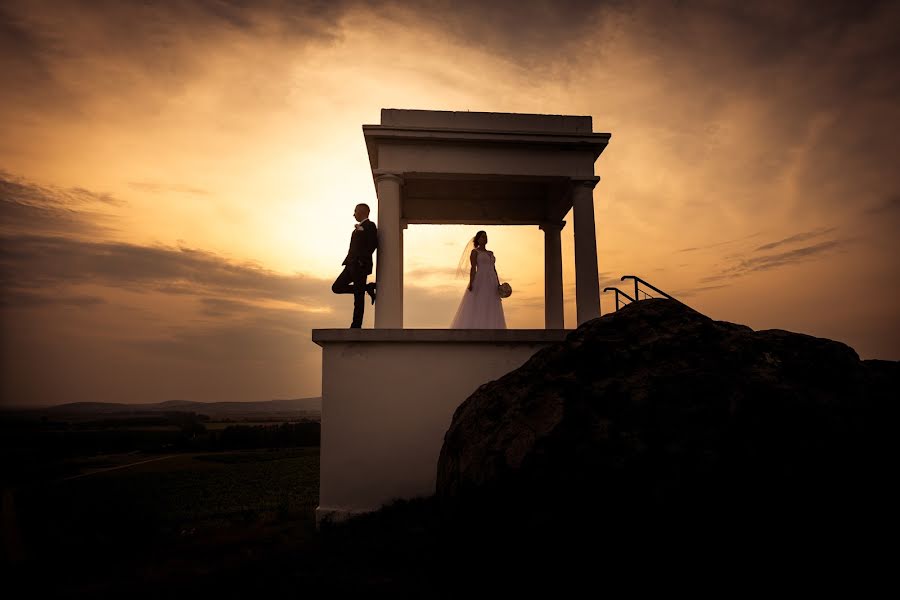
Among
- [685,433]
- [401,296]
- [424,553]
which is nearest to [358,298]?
[401,296]

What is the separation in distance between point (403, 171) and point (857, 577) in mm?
8681

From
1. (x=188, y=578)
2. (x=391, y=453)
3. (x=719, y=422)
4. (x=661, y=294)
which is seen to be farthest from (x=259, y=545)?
(x=661, y=294)

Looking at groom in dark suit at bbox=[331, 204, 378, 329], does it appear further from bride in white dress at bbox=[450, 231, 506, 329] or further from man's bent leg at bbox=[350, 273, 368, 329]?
bride in white dress at bbox=[450, 231, 506, 329]

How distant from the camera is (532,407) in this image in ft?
16.4

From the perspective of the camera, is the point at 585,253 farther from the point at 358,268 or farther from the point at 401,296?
the point at 358,268

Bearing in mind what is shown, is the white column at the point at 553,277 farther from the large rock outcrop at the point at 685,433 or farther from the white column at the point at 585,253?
the large rock outcrop at the point at 685,433

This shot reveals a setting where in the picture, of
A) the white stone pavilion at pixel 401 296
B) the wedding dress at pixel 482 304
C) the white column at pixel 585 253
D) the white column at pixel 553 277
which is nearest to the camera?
the white stone pavilion at pixel 401 296

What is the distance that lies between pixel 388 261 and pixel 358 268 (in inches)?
23.0

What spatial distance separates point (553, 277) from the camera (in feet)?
43.9

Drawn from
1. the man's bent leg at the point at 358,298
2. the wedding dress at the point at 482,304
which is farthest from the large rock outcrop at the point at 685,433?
the wedding dress at the point at 482,304

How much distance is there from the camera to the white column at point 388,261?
394 inches

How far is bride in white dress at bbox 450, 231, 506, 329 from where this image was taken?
12633mm

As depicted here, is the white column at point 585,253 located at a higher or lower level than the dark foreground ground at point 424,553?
higher

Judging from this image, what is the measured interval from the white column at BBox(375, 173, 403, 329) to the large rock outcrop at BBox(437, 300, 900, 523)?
4.73 m
